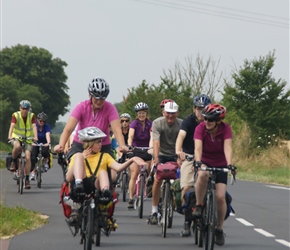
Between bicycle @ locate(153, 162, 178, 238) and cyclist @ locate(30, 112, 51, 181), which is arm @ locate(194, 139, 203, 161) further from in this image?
cyclist @ locate(30, 112, 51, 181)

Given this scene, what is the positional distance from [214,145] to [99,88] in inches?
60.9

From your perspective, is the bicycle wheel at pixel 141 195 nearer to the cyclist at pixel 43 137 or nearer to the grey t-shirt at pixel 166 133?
the grey t-shirt at pixel 166 133

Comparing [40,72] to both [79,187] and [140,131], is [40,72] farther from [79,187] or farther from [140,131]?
[79,187]

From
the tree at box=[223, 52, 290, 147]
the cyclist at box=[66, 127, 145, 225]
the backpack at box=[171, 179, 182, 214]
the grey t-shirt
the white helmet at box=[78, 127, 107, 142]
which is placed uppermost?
the tree at box=[223, 52, 290, 147]

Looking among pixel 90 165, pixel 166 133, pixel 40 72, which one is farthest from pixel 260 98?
pixel 40 72

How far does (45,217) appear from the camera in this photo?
16109 mm

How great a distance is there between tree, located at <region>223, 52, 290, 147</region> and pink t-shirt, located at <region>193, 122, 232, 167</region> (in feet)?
114

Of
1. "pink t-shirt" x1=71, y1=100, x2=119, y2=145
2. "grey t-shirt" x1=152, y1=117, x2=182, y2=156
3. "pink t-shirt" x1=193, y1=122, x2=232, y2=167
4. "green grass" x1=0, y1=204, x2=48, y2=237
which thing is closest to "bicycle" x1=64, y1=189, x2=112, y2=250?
"pink t-shirt" x1=71, y1=100, x2=119, y2=145

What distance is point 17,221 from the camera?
1453 centimetres

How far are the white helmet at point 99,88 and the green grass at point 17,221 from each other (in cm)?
252

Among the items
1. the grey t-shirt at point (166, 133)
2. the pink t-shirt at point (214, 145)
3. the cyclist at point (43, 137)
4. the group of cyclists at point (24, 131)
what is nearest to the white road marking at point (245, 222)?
the grey t-shirt at point (166, 133)

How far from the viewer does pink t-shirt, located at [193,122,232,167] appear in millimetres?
12266

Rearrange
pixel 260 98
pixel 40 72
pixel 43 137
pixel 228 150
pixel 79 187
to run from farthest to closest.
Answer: pixel 40 72 < pixel 260 98 < pixel 43 137 < pixel 228 150 < pixel 79 187

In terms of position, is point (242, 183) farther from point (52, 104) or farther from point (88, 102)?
point (52, 104)
